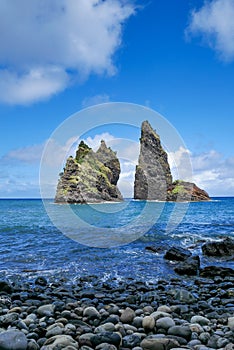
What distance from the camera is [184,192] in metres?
99.1

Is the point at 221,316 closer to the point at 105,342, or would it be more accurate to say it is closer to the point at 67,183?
the point at 105,342

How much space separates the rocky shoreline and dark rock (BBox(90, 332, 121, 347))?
0.05 feet

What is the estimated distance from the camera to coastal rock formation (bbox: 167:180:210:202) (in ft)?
310

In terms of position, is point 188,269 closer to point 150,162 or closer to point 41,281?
point 41,281

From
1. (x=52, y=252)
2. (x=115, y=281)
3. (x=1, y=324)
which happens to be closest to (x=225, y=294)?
Answer: (x=115, y=281)

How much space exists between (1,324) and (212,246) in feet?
36.9

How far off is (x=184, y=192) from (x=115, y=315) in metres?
95.7

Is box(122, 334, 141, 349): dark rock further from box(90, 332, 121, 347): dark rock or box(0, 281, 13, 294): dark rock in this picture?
box(0, 281, 13, 294): dark rock

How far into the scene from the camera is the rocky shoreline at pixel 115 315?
4.75 metres

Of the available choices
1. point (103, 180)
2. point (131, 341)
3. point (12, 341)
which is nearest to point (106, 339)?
point (131, 341)

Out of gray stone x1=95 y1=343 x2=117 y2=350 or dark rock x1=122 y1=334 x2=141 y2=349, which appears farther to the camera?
dark rock x1=122 y1=334 x2=141 y2=349

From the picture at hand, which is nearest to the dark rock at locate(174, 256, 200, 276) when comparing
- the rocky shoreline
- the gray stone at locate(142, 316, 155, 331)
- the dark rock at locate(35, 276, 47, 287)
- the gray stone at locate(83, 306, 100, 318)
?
the rocky shoreline

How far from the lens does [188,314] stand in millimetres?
6289

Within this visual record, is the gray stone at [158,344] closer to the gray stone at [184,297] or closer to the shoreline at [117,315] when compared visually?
the shoreline at [117,315]
